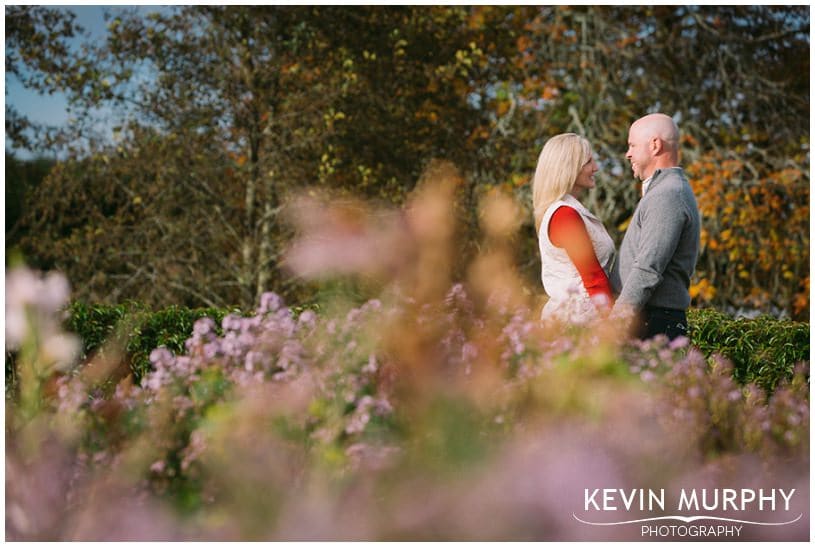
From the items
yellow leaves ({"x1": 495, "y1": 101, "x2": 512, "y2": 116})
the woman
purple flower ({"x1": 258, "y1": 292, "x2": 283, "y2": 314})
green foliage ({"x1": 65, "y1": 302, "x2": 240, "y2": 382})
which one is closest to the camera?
purple flower ({"x1": 258, "y1": 292, "x2": 283, "y2": 314})

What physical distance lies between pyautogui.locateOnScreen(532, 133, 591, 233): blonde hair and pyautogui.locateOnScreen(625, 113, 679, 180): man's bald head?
0.22 m

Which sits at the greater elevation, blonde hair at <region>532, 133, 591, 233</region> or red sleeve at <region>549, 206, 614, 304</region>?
blonde hair at <region>532, 133, 591, 233</region>

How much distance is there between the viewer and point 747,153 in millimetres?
10422

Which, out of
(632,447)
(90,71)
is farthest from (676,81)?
(632,447)

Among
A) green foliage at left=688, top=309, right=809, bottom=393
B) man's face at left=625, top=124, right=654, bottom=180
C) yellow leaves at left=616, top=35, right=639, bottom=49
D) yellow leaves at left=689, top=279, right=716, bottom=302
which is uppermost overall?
yellow leaves at left=616, top=35, right=639, bottom=49

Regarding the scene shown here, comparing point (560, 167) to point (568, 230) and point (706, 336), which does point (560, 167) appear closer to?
point (568, 230)

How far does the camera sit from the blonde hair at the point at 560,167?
Result: 339cm

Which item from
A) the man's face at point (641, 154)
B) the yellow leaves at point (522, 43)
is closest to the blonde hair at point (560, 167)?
the man's face at point (641, 154)

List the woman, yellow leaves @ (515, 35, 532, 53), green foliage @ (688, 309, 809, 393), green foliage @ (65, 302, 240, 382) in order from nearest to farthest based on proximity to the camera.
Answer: the woman, green foliage @ (688, 309, 809, 393), green foliage @ (65, 302, 240, 382), yellow leaves @ (515, 35, 532, 53)

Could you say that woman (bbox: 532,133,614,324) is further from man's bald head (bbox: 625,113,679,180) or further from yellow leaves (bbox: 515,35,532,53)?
yellow leaves (bbox: 515,35,532,53)

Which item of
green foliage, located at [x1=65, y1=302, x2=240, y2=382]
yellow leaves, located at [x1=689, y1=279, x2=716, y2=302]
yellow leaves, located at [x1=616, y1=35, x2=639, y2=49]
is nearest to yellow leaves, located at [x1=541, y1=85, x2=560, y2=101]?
yellow leaves, located at [x1=616, y1=35, x2=639, y2=49]

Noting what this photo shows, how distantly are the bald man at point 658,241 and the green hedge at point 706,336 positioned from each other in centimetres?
191

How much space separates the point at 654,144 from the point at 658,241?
1.43 feet

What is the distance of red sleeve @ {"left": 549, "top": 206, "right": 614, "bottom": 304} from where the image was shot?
3.29 meters
